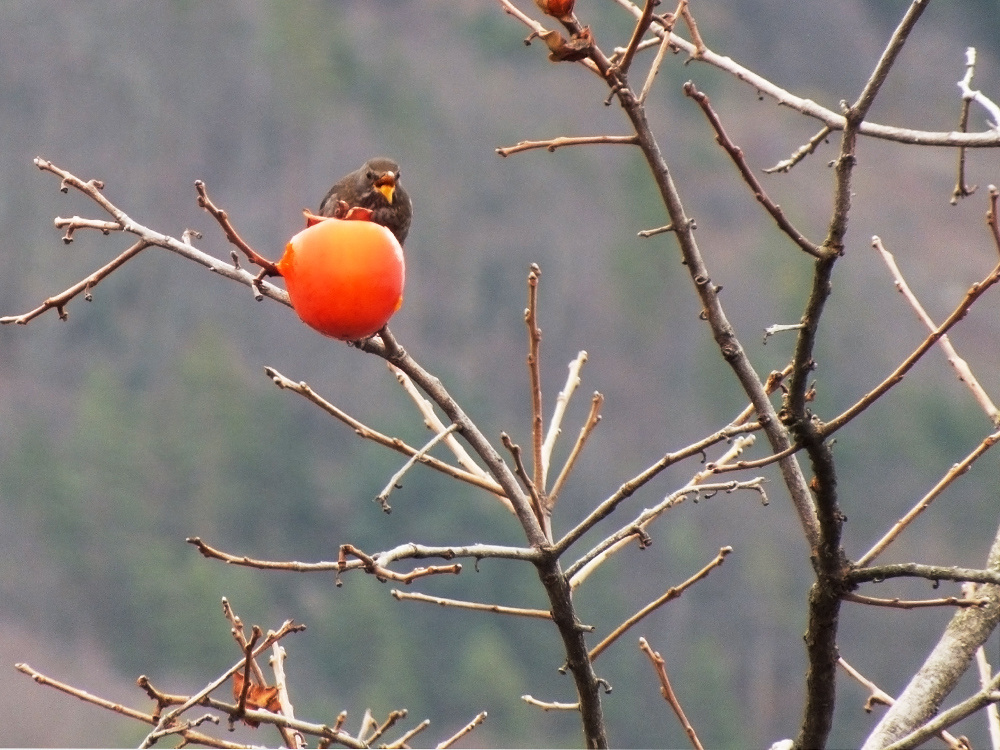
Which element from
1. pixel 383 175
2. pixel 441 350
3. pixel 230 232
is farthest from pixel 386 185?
pixel 441 350

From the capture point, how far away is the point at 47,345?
3328 centimetres

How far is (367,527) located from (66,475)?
750cm

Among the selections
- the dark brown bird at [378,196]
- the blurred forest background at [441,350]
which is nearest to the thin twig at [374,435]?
the dark brown bird at [378,196]

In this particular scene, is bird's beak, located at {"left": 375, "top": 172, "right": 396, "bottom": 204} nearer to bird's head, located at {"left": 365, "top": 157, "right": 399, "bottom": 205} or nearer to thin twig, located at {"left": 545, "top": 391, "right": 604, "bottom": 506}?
bird's head, located at {"left": 365, "top": 157, "right": 399, "bottom": 205}

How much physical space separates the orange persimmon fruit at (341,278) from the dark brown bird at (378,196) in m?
1.58

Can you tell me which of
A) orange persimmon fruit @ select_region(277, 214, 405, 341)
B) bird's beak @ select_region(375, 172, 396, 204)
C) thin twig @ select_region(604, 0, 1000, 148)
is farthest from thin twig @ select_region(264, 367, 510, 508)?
bird's beak @ select_region(375, 172, 396, 204)

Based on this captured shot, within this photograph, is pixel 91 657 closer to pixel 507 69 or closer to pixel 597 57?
pixel 507 69

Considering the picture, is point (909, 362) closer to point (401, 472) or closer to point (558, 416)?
point (401, 472)

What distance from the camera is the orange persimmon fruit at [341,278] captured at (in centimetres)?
165

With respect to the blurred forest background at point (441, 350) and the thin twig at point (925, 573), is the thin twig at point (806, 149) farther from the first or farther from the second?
the blurred forest background at point (441, 350)

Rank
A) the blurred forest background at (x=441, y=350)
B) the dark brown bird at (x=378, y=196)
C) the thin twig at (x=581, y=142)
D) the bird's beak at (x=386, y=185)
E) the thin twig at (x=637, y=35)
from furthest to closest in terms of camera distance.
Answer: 1. the blurred forest background at (x=441, y=350)
2. the dark brown bird at (x=378, y=196)
3. the bird's beak at (x=386, y=185)
4. the thin twig at (x=581, y=142)
5. the thin twig at (x=637, y=35)

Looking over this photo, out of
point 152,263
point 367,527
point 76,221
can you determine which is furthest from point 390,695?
point 76,221

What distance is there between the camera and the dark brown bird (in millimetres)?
3406

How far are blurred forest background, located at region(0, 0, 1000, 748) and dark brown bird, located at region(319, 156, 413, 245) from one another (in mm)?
20037
